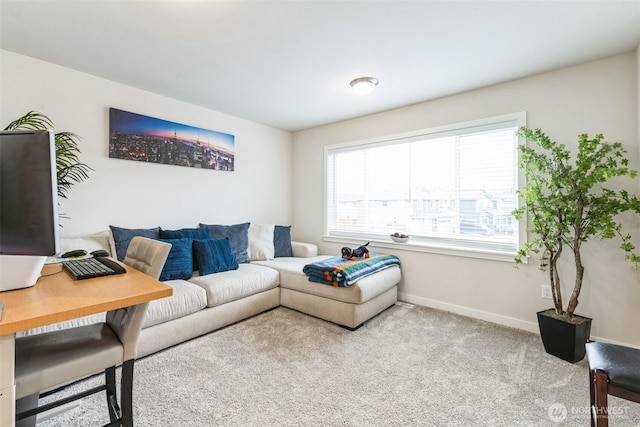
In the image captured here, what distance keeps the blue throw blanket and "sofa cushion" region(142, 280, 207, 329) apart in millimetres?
1028

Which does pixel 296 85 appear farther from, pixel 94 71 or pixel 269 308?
pixel 269 308

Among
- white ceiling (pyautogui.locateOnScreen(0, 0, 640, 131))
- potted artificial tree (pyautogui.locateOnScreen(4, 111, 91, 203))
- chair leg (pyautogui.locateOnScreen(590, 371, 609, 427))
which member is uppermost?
white ceiling (pyautogui.locateOnScreen(0, 0, 640, 131))

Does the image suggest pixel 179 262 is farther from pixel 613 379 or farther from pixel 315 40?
pixel 613 379

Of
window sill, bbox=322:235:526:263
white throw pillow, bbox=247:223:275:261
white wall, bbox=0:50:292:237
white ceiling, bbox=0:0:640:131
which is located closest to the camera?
white ceiling, bbox=0:0:640:131

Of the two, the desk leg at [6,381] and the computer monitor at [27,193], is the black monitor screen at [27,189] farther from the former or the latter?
the desk leg at [6,381]

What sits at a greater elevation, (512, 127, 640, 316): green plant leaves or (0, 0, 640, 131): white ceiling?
(0, 0, 640, 131): white ceiling

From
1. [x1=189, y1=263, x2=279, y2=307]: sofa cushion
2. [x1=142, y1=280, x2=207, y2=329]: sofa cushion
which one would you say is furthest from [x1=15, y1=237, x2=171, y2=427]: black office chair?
[x1=189, y1=263, x2=279, y2=307]: sofa cushion

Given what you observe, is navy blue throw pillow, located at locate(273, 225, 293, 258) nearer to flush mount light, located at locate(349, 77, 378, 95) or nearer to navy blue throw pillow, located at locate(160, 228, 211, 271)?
navy blue throw pillow, located at locate(160, 228, 211, 271)

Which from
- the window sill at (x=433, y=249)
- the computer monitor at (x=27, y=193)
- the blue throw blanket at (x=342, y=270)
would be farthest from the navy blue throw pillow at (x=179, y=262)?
the window sill at (x=433, y=249)

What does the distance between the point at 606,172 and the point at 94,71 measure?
421 cm

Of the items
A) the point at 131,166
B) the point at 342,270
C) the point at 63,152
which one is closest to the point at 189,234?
the point at 131,166

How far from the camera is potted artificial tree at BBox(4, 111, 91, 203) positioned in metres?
2.29

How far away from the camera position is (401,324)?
2.83 m

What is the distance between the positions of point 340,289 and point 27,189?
2.30 meters
